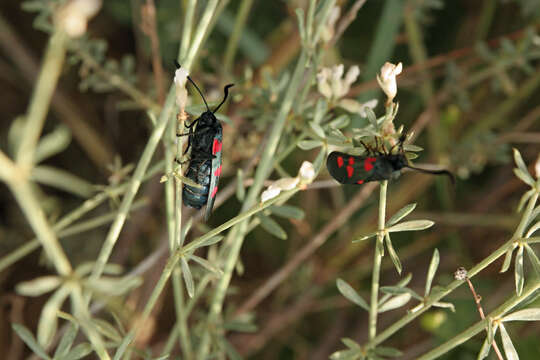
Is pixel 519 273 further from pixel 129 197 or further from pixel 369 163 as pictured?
pixel 129 197

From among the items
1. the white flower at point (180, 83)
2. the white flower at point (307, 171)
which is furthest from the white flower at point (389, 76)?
the white flower at point (180, 83)

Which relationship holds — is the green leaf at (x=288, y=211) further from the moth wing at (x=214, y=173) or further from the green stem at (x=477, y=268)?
the green stem at (x=477, y=268)

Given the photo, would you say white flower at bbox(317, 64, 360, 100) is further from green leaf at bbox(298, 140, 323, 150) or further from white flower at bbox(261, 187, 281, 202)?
white flower at bbox(261, 187, 281, 202)

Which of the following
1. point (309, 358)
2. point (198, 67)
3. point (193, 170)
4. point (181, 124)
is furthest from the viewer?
point (309, 358)

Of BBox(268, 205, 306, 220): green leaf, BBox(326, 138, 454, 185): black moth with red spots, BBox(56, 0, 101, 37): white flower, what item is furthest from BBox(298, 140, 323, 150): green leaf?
BBox(56, 0, 101, 37): white flower

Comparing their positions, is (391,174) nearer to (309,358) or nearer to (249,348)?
(249,348)

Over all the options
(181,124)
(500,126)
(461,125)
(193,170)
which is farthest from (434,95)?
(181,124)

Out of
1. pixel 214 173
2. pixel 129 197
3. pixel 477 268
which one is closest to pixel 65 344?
pixel 129 197
